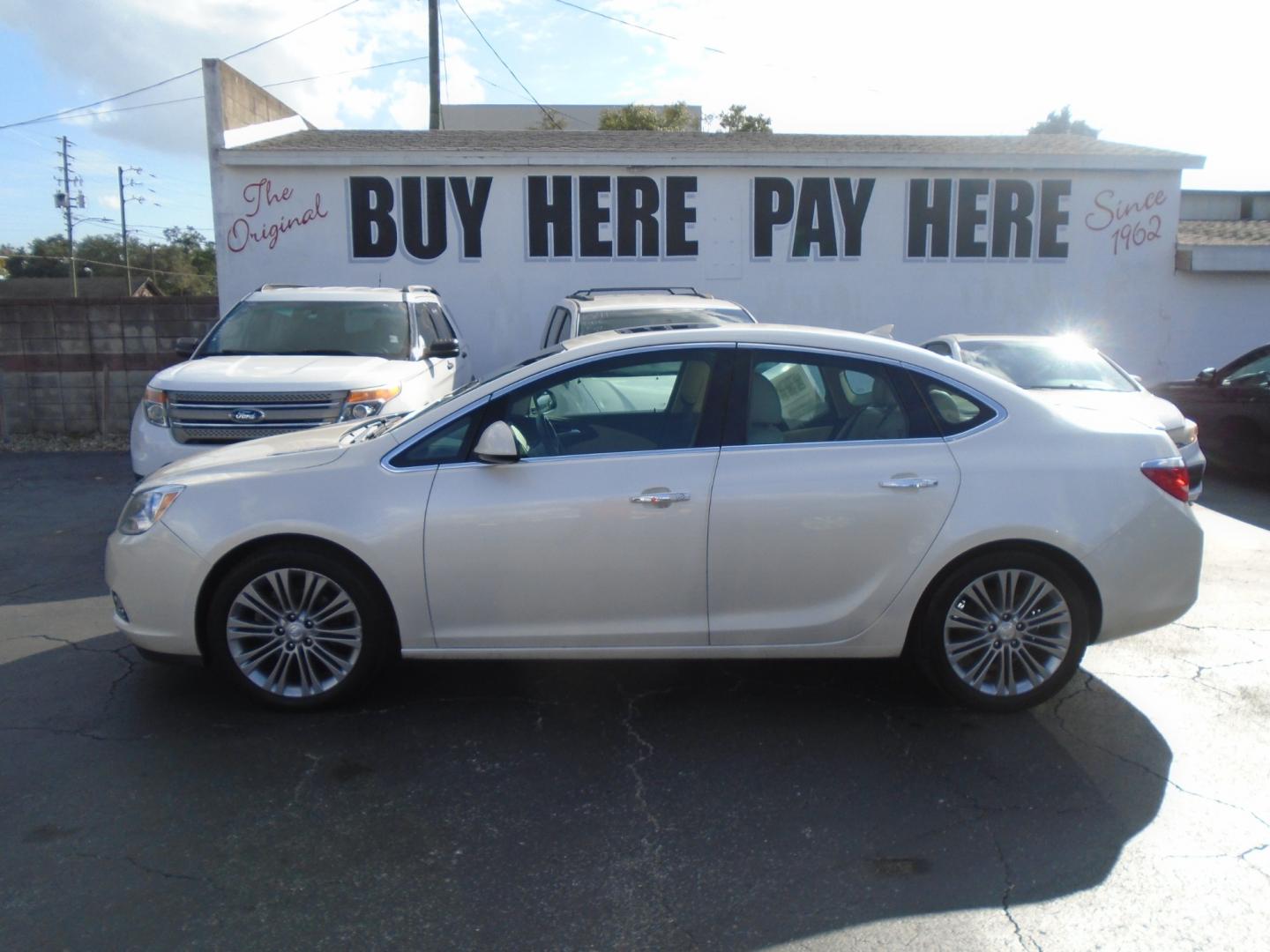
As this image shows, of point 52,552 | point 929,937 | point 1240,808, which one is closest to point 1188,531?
point 1240,808

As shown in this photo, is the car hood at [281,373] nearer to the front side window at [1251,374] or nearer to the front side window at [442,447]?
the front side window at [442,447]

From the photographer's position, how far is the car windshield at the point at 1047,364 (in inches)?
355

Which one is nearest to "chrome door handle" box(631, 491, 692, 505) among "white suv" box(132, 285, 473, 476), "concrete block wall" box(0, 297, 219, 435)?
"white suv" box(132, 285, 473, 476)

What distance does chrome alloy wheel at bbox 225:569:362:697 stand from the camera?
14.6 ft

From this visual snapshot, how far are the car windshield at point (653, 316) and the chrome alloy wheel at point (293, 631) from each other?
4772 mm

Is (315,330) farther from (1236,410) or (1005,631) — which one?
(1236,410)

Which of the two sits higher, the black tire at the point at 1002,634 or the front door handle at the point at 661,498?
the front door handle at the point at 661,498

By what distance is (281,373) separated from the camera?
7754 millimetres

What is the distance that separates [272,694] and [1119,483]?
367 centimetres

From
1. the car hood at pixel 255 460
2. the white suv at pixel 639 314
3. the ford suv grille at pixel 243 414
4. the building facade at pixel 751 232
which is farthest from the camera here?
the building facade at pixel 751 232

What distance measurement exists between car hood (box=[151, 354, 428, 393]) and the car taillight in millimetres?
5162

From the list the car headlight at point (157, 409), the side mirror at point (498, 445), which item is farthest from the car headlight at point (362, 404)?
the side mirror at point (498, 445)

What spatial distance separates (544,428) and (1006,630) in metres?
2.15

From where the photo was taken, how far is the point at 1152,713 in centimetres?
464
